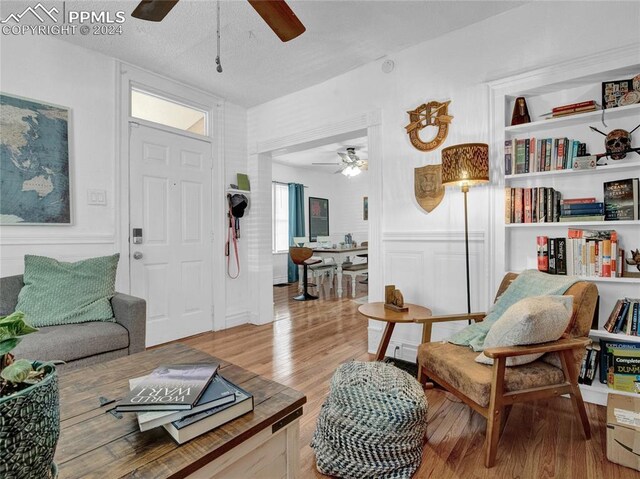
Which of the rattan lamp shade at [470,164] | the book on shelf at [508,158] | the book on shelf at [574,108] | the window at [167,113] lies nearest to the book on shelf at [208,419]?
the rattan lamp shade at [470,164]

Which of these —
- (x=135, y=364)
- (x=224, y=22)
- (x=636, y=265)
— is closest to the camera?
(x=135, y=364)

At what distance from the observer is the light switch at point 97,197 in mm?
2805

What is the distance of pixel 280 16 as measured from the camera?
170 centimetres

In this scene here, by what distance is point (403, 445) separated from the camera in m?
1.42

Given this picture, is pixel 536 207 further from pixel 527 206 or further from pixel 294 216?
pixel 294 216

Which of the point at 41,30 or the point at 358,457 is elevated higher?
the point at 41,30

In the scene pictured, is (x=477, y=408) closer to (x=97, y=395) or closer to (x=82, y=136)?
(x=97, y=395)

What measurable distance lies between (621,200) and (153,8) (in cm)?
283

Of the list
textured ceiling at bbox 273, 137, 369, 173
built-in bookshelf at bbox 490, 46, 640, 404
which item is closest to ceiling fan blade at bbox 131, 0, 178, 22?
built-in bookshelf at bbox 490, 46, 640, 404

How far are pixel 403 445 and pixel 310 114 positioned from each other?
120 inches

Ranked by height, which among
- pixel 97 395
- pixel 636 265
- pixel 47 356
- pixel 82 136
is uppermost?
pixel 82 136

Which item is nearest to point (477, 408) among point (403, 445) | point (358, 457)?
point (403, 445)

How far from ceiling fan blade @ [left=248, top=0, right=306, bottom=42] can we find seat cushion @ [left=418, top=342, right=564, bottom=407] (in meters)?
1.91

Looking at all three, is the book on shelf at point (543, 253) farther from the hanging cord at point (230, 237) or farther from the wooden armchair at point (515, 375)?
the hanging cord at point (230, 237)
